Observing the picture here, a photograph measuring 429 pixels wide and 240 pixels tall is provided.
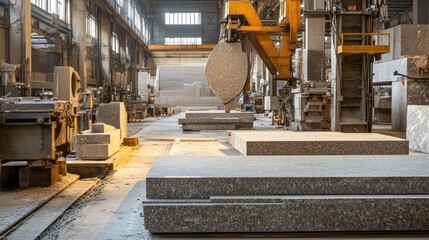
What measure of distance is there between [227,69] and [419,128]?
464 centimetres

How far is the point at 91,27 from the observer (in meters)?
25.5

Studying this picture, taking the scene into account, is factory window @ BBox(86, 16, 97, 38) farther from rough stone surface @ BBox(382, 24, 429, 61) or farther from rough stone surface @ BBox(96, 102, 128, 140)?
rough stone surface @ BBox(96, 102, 128, 140)

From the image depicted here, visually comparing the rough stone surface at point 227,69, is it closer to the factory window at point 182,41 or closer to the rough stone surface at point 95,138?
the rough stone surface at point 95,138

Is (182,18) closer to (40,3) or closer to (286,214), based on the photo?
(40,3)

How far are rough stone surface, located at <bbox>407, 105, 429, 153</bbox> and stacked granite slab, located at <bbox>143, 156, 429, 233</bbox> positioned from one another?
19.5 feet

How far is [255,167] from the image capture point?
4.32 metres

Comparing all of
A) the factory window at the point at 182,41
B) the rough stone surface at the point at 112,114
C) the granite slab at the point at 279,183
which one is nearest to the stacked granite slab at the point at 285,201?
the granite slab at the point at 279,183

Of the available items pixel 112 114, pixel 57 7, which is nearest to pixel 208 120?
pixel 112 114

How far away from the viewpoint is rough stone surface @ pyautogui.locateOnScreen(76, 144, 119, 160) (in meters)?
8.03

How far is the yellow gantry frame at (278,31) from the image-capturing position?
1309 cm

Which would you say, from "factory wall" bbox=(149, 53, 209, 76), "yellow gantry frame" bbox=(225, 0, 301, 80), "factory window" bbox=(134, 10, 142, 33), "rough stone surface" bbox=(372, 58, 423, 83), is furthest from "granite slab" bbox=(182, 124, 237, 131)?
"factory wall" bbox=(149, 53, 209, 76)

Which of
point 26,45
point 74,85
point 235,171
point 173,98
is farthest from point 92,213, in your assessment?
point 173,98

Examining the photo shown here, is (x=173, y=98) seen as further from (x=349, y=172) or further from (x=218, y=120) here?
(x=349, y=172)

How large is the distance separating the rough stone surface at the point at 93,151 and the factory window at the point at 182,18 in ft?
132
